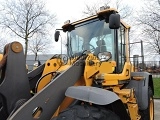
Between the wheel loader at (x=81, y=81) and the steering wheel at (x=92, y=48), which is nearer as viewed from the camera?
the wheel loader at (x=81, y=81)

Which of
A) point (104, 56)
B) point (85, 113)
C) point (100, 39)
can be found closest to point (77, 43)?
point (100, 39)

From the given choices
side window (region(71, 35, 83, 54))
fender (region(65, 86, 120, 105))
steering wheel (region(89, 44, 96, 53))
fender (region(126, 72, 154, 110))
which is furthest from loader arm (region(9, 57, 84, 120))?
fender (region(126, 72, 154, 110))

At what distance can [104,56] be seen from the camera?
13.0 feet

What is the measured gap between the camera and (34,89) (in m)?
3.93

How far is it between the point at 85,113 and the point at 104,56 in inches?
58.3

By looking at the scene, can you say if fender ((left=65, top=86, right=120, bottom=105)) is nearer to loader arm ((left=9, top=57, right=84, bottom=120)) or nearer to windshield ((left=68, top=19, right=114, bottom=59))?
loader arm ((left=9, top=57, right=84, bottom=120))

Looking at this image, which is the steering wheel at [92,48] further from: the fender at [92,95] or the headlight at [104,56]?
the fender at [92,95]

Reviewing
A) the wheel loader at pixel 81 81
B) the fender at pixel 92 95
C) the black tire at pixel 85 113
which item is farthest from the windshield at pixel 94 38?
the black tire at pixel 85 113

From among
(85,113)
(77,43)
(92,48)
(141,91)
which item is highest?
(77,43)

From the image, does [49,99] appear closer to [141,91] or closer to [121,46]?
[121,46]

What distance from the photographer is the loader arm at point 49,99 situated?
2.50m

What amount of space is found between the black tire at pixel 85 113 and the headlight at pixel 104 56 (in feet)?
3.80

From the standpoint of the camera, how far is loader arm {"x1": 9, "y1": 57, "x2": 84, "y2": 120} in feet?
8.20

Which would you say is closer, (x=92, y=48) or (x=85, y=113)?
(x=85, y=113)
